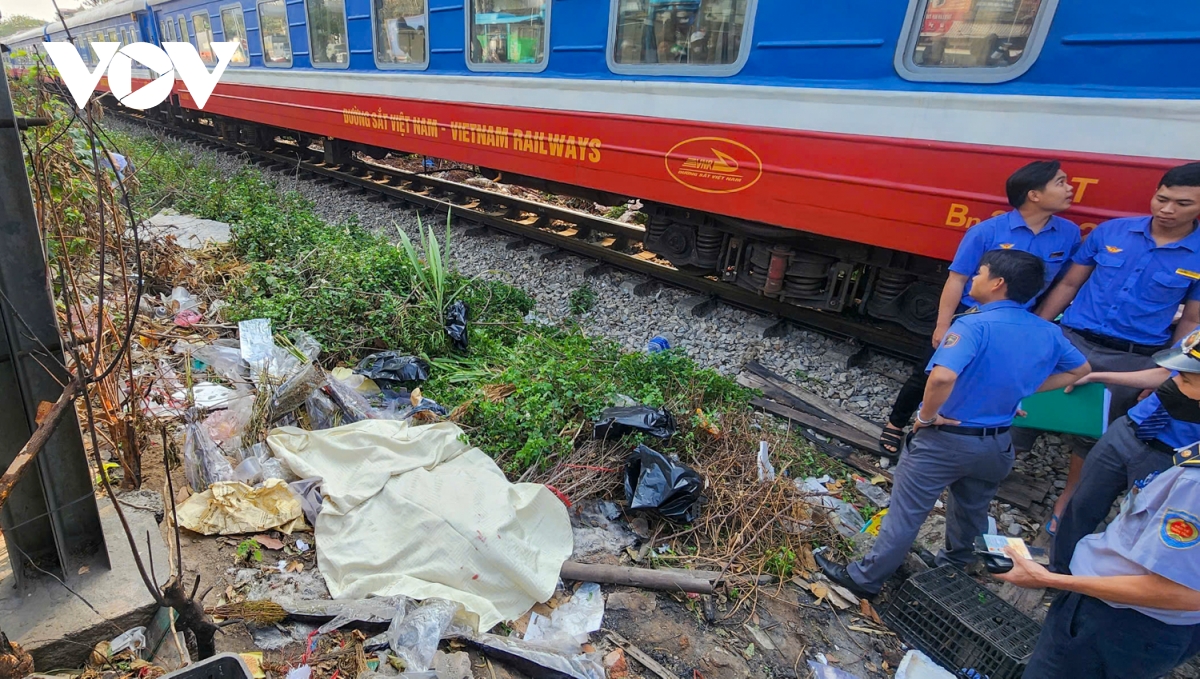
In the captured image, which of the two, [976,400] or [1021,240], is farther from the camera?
[1021,240]

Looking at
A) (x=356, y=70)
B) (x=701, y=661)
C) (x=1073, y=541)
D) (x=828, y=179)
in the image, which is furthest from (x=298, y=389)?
(x=356, y=70)

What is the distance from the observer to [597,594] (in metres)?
2.77

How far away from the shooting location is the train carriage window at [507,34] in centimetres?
593

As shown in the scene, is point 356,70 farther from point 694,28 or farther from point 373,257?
point 694,28

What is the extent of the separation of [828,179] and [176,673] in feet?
14.4

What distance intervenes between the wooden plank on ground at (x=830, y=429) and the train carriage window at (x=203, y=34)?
41.8ft

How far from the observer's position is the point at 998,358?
8.11 ft

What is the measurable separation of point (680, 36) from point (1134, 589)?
180 inches

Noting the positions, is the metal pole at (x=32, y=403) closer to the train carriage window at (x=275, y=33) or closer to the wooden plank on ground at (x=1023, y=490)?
the wooden plank on ground at (x=1023, y=490)

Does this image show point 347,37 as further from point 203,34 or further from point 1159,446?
point 1159,446

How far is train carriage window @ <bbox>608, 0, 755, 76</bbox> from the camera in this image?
15.1ft

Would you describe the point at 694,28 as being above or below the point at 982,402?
above

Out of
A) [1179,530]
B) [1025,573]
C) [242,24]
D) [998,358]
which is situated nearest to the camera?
[1179,530]

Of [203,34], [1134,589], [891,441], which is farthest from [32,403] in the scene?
[203,34]
